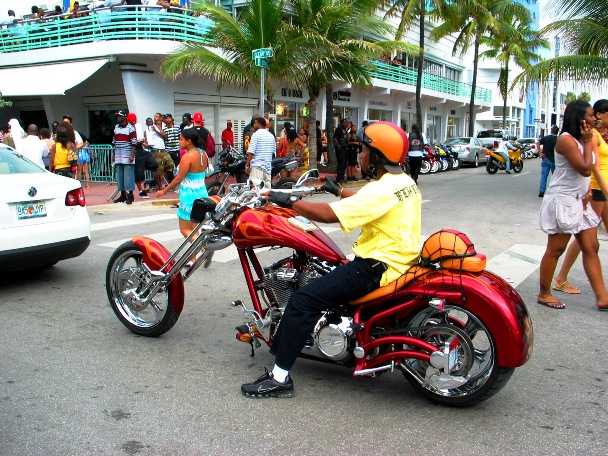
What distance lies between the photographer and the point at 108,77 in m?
20.5

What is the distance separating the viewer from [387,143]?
3543 mm

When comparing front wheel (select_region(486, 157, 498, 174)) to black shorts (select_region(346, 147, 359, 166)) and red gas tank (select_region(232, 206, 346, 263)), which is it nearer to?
black shorts (select_region(346, 147, 359, 166))

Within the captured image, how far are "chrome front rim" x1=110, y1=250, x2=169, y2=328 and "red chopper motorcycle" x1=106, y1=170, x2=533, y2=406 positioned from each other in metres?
0.90

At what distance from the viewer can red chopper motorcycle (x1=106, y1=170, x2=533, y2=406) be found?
341 cm

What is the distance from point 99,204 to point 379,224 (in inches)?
409

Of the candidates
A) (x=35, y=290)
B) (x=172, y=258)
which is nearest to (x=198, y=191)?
(x=35, y=290)

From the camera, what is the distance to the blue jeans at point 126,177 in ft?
42.1

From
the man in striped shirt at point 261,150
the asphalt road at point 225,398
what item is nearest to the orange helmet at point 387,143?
the asphalt road at point 225,398

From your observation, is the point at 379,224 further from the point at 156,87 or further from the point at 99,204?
the point at 156,87

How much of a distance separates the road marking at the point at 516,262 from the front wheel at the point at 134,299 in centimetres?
380

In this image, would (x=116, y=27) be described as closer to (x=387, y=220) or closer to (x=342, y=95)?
(x=342, y=95)

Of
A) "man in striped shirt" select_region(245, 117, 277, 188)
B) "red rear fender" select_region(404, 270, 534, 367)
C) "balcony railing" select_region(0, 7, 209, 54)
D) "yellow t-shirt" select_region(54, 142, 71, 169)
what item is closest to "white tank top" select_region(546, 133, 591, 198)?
"red rear fender" select_region(404, 270, 534, 367)

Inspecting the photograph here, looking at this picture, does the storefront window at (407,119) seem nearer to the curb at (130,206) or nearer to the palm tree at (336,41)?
the palm tree at (336,41)

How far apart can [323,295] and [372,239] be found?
0.45 meters
